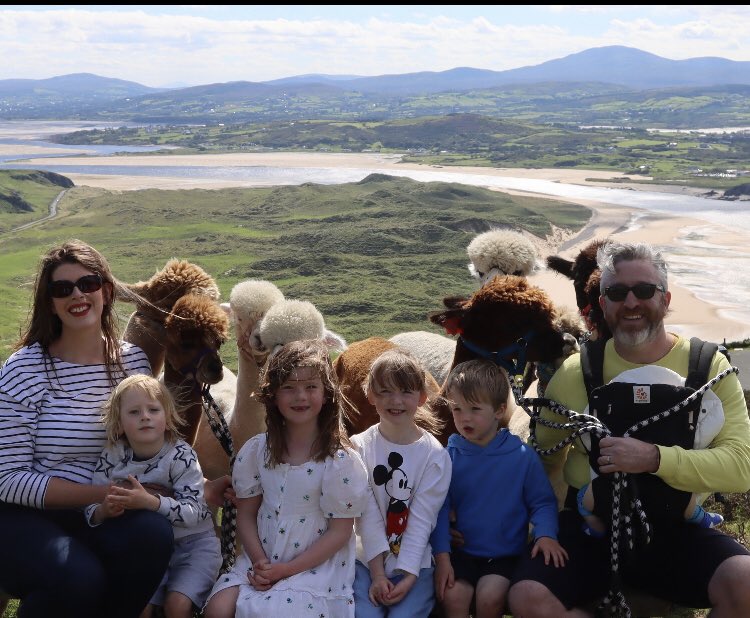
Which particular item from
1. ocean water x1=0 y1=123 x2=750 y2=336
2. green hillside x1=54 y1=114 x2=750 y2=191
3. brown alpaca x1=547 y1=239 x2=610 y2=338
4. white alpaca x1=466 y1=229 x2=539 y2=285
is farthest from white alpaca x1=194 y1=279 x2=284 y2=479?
green hillside x1=54 y1=114 x2=750 y2=191

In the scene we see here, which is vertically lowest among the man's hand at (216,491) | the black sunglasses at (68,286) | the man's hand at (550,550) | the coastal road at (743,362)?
the coastal road at (743,362)

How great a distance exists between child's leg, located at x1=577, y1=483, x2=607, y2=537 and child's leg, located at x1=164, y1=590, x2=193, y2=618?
1.58 meters

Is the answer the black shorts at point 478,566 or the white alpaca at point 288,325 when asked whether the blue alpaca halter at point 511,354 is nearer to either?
the white alpaca at point 288,325

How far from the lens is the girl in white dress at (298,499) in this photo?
9.84 ft

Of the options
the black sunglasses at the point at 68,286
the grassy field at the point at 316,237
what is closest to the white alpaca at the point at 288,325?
the black sunglasses at the point at 68,286

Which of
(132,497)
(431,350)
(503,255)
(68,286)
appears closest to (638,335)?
(503,255)

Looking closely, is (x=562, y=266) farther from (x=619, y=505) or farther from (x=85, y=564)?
(x=85, y=564)

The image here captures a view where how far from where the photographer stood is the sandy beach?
18047 millimetres

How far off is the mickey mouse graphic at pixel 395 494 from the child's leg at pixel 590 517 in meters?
0.69

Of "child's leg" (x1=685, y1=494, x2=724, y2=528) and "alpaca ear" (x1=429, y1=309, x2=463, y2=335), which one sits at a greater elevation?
"alpaca ear" (x1=429, y1=309, x2=463, y2=335)

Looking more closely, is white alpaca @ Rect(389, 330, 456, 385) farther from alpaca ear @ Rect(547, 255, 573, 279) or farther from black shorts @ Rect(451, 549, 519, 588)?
black shorts @ Rect(451, 549, 519, 588)

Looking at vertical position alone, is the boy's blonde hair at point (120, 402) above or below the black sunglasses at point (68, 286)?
below

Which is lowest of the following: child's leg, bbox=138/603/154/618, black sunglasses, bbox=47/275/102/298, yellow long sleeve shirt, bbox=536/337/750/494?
child's leg, bbox=138/603/154/618

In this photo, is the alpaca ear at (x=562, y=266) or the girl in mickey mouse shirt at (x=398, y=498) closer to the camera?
the girl in mickey mouse shirt at (x=398, y=498)
